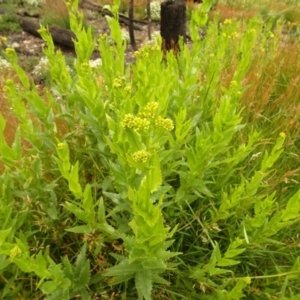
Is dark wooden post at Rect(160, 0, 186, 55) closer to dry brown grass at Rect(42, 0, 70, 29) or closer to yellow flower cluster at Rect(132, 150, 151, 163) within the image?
dry brown grass at Rect(42, 0, 70, 29)

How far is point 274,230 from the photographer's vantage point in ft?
4.42

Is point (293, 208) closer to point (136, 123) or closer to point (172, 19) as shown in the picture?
point (136, 123)

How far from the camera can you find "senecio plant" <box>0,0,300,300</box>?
117 centimetres

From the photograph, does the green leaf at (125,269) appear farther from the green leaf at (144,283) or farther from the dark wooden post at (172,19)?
the dark wooden post at (172,19)

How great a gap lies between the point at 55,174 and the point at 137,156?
3.21 feet

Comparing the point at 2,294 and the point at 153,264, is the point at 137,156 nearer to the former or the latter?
the point at 153,264

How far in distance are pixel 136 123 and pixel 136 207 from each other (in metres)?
0.21

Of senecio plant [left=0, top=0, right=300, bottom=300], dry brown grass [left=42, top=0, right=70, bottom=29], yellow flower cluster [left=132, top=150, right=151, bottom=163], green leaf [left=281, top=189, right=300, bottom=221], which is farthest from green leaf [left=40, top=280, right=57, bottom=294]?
dry brown grass [left=42, top=0, right=70, bottom=29]

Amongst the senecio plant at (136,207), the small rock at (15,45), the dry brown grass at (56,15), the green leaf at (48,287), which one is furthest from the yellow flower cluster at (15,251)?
the dry brown grass at (56,15)

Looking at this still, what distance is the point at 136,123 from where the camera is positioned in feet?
3.08

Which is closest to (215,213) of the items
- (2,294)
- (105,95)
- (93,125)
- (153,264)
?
(153,264)

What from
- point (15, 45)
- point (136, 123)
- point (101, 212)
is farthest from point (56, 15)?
point (136, 123)

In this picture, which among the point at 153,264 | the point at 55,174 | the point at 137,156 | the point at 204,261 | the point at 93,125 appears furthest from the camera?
the point at 55,174

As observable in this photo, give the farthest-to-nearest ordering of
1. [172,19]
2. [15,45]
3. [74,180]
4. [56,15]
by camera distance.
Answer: [56,15] → [15,45] → [172,19] → [74,180]
